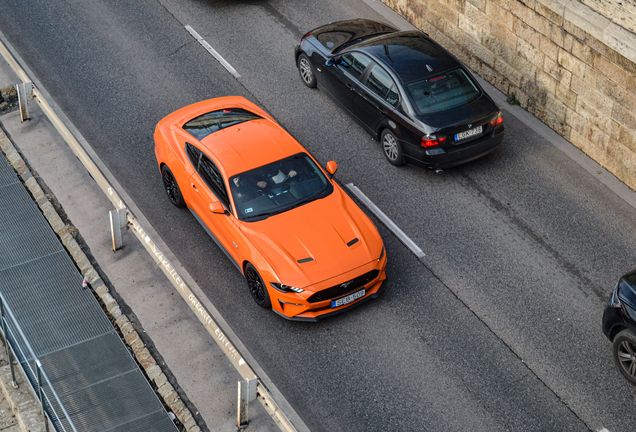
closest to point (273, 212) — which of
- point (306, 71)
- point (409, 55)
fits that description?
point (409, 55)

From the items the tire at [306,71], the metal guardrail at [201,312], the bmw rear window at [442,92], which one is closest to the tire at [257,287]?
the metal guardrail at [201,312]

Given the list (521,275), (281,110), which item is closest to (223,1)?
(281,110)

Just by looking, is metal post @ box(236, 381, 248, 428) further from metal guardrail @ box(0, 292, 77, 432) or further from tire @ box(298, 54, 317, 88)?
tire @ box(298, 54, 317, 88)

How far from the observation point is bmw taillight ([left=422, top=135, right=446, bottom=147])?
1220 cm

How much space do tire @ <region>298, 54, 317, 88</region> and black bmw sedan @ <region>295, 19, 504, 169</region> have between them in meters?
0.66

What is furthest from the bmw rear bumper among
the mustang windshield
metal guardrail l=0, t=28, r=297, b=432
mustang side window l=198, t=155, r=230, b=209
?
metal guardrail l=0, t=28, r=297, b=432

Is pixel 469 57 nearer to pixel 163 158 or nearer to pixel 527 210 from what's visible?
pixel 527 210

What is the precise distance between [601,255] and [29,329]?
8.14 metres

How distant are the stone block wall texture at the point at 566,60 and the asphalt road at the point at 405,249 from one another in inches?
24.8

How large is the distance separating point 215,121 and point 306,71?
3.57 m

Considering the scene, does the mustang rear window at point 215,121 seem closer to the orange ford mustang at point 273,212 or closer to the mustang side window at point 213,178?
the orange ford mustang at point 273,212

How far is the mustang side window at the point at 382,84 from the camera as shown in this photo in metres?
12.7

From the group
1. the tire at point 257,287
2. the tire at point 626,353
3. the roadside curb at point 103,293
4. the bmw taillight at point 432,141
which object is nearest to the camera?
the roadside curb at point 103,293

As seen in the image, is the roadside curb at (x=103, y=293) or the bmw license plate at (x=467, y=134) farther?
the bmw license plate at (x=467, y=134)
